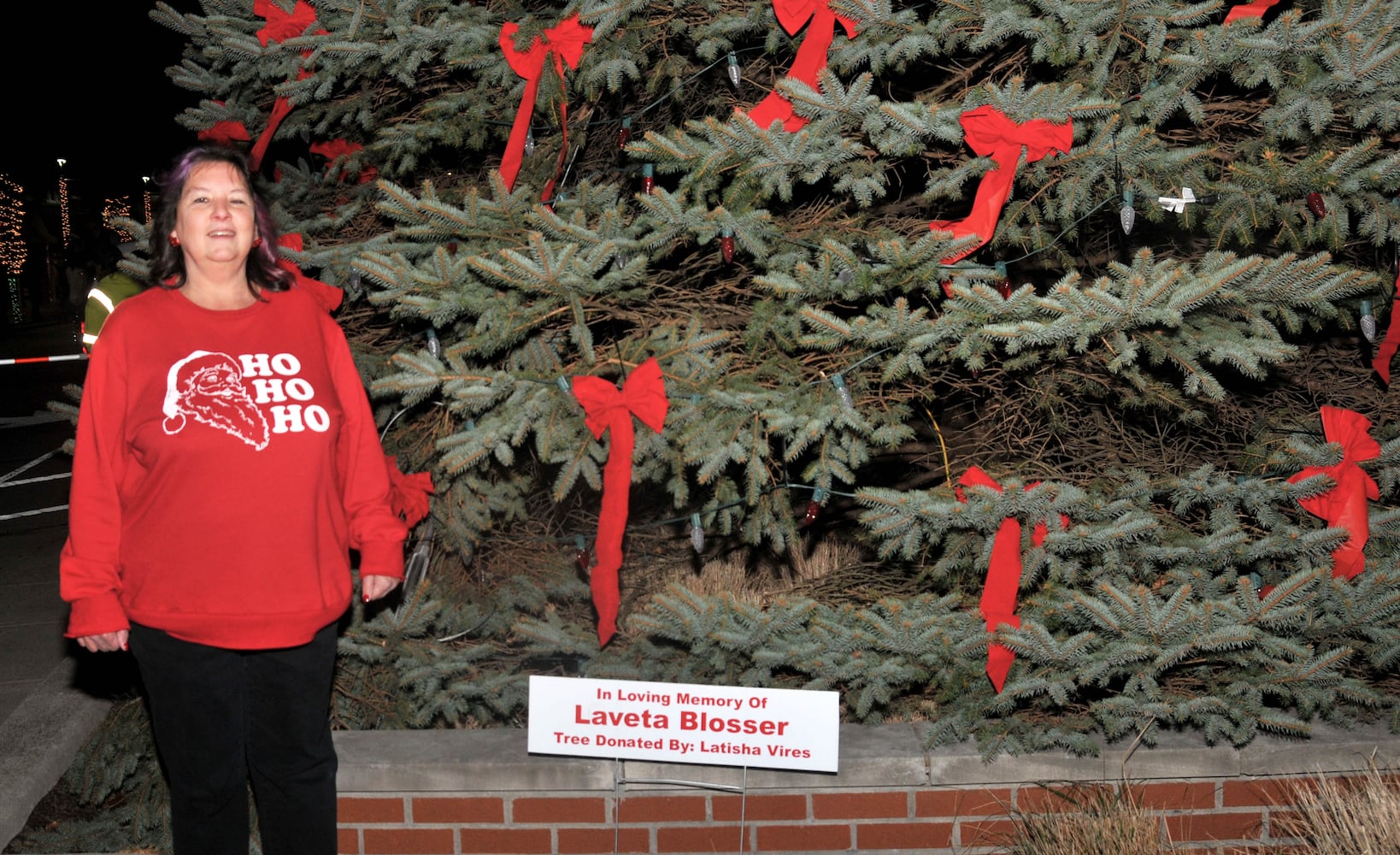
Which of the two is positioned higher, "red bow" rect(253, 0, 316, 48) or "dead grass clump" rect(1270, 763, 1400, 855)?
"red bow" rect(253, 0, 316, 48)

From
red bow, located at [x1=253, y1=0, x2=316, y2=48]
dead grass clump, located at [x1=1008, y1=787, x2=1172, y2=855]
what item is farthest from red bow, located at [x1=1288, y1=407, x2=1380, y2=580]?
red bow, located at [x1=253, y1=0, x2=316, y2=48]

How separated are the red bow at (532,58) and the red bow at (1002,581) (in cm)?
171

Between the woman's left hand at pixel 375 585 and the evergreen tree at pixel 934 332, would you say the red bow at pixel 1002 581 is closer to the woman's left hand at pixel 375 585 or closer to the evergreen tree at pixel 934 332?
the evergreen tree at pixel 934 332

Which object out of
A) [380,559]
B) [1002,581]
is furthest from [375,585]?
[1002,581]

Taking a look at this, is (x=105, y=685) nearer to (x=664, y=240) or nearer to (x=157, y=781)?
(x=157, y=781)

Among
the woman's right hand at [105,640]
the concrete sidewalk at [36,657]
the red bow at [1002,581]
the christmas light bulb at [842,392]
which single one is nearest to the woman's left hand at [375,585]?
the woman's right hand at [105,640]

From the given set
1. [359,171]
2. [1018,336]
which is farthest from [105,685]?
[1018,336]

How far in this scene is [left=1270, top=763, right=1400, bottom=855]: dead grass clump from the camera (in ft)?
9.48

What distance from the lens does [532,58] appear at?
3.64m

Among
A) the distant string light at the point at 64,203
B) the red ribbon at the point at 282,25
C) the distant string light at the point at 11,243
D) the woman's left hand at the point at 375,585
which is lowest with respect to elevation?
the woman's left hand at the point at 375,585

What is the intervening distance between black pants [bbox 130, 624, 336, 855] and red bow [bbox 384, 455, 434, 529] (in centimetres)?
88

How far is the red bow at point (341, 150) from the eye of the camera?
439 cm

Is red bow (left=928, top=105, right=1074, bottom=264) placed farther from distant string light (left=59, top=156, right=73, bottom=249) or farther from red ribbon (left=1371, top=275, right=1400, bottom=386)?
distant string light (left=59, top=156, right=73, bottom=249)

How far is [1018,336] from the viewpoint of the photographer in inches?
115
